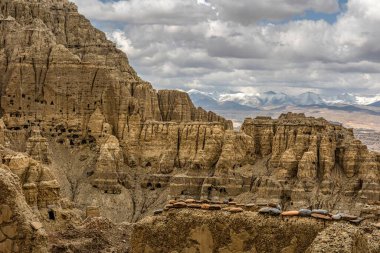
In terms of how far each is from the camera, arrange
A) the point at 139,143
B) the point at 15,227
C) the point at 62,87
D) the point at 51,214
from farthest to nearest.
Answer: the point at 62,87 < the point at 139,143 < the point at 51,214 < the point at 15,227

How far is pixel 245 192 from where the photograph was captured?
110m

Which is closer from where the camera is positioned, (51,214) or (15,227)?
(15,227)

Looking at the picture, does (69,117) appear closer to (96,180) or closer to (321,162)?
(96,180)

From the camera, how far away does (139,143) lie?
125625mm

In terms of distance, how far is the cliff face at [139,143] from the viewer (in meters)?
109

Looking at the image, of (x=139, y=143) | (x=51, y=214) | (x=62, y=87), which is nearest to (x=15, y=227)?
(x=51, y=214)

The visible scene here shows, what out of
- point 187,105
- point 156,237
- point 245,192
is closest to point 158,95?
point 187,105

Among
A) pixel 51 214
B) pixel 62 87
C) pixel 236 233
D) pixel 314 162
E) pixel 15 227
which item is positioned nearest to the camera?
pixel 15 227

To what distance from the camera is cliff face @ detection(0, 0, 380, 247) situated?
109 metres

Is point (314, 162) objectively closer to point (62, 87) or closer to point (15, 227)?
point (62, 87)

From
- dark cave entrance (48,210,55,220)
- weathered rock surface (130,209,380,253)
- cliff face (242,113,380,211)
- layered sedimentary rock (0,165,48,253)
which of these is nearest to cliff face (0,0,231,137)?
cliff face (242,113,380,211)

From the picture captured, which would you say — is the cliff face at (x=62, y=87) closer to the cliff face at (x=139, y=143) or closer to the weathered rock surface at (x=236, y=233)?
the cliff face at (x=139, y=143)

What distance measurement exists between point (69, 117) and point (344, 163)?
44788 millimetres

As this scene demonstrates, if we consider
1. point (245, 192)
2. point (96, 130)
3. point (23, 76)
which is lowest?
point (245, 192)
